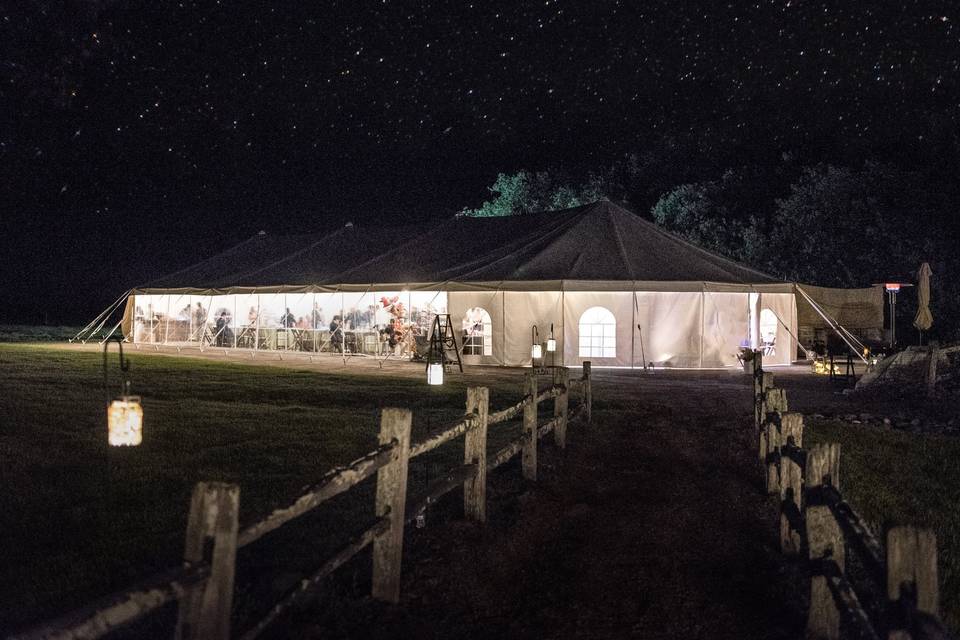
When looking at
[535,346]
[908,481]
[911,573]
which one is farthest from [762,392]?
[535,346]

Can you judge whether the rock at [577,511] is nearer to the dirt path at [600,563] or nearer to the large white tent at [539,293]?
the dirt path at [600,563]

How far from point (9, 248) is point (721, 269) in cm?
6034

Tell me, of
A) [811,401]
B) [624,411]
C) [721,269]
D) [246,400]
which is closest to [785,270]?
[721,269]

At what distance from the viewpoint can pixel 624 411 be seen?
10.9 m

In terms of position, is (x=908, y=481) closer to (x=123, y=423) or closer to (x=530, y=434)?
(x=530, y=434)

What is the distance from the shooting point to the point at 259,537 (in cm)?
346

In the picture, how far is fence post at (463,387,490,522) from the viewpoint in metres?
5.32

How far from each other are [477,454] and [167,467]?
9.53 feet

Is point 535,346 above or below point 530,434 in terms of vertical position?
above

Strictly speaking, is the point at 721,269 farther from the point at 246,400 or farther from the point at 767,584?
the point at 767,584

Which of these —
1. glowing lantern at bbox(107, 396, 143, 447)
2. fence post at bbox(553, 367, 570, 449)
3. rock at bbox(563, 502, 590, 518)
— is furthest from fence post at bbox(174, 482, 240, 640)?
fence post at bbox(553, 367, 570, 449)

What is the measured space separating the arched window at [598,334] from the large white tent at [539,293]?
0.07 feet

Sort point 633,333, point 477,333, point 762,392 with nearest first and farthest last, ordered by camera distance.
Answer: point 762,392 → point 633,333 → point 477,333

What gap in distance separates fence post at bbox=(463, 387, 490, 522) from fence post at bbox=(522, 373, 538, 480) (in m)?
1.22
